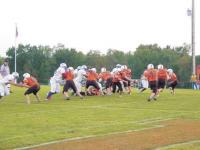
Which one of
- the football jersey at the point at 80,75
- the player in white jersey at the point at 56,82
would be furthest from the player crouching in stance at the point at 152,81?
the football jersey at the point at 80,75

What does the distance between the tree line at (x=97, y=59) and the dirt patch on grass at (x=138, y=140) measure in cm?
8727

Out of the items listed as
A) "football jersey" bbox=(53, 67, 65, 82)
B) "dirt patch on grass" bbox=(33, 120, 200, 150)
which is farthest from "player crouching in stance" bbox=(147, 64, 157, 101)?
"dirt patch on grass" bbox=(33, 120, 200, 150)

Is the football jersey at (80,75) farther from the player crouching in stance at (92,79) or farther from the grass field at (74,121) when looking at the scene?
the grass field at (74,121)

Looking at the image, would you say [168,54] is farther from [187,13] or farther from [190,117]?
[190,117]

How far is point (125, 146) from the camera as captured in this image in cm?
1163

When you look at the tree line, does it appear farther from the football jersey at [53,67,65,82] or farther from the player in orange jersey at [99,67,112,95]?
the football jersey at [53,67,65,82]

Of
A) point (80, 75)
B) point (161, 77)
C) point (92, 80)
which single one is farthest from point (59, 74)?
point (161, 77)

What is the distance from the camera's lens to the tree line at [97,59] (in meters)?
106

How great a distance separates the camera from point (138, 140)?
12.4m

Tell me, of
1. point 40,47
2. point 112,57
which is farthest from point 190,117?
point 112,57

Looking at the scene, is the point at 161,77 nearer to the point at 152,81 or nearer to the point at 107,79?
the point at 152,81

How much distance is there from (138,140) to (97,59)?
361 feet

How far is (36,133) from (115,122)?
3.32 meters

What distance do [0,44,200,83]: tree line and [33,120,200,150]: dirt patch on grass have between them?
8727 centimetres
